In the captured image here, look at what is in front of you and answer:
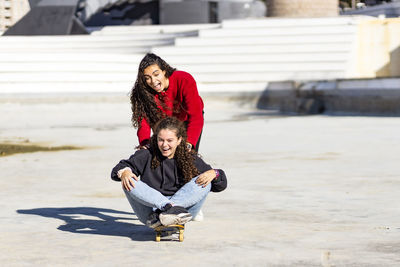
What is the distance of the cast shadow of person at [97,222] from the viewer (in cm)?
559

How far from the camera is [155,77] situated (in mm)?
5543

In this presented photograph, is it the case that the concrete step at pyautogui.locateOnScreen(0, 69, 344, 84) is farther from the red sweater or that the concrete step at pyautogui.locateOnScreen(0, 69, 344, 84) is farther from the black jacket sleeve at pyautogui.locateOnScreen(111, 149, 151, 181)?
the black jacket sleeve at pyautogui.locateOnScreen(111, 149, 151, 181)

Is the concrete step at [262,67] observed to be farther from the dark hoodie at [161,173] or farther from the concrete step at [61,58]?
the dark hoodie at [161,173]

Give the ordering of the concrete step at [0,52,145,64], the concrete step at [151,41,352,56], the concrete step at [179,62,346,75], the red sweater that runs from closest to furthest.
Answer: the red sweater → the concrete step at [0,52,145,64] → the concrete step at [179,62,346,75] → the concrete step at [151,41,352,56]

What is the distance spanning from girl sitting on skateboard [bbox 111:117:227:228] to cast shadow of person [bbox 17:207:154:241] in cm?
28

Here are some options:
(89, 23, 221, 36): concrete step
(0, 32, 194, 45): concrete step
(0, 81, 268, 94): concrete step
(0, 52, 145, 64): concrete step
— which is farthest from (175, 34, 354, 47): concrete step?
(89, 23, 221, 36): concrete step

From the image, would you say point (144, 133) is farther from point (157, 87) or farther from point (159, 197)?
point (159, 197)

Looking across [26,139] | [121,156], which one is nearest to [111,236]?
[121,156]

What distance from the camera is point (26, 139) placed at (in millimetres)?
15000

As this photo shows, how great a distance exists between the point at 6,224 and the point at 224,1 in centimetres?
3198

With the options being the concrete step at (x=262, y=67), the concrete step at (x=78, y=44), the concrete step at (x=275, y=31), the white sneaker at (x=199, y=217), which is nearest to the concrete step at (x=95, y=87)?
the concrete step at (x=262, y=67)

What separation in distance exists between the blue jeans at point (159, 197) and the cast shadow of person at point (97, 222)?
213 millimetres

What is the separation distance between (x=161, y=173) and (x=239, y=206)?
1.71 m

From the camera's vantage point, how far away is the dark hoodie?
17.4 feet
